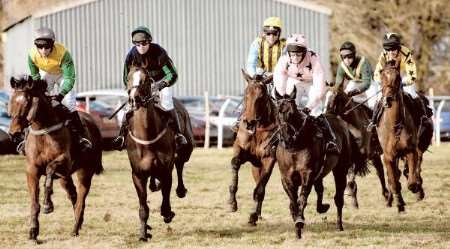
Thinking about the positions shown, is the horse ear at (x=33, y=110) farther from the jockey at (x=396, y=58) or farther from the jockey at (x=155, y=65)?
the jockey at (x=396, y=58)

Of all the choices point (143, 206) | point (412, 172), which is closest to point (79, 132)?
point (143, 206)

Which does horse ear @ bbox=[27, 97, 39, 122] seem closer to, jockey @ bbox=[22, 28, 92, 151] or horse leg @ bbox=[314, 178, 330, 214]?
jockey @ bbox=[22, 28, 92, 151]

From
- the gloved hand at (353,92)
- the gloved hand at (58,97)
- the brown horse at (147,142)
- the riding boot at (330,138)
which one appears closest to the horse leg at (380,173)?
the gloved hand at (353,92)

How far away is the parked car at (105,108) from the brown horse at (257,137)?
14.0 metres

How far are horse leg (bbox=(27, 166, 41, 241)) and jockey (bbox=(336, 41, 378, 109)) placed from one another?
5932 millimetres

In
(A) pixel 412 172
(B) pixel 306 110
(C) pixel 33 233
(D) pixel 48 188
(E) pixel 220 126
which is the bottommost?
(E) pixel 220 126

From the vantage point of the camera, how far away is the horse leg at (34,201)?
1348 cm

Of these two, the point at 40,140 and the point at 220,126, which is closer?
the point at 40,140

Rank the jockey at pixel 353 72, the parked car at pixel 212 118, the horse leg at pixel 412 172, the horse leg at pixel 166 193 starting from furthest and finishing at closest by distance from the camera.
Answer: the parked car at pixel 212 118
the jockey at pixel 353 72
the horse leg at pixel 412 172
the horse leg at pixel 166 193

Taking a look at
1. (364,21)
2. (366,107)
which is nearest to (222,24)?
(364,21)

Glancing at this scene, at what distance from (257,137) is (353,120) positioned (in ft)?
9.84

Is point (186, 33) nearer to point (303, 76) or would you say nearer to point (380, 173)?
point (380, 173)

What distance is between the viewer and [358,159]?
52.5ft

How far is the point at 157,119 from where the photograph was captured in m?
13.8
